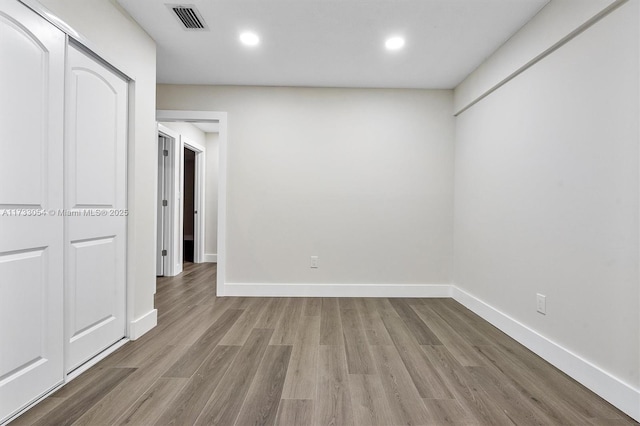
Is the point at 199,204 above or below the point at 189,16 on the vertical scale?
below

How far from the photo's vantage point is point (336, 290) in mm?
3842

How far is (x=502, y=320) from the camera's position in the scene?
9.14 feet

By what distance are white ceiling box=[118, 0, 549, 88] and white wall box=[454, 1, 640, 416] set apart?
20.4 inches

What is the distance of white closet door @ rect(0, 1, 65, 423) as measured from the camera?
1.52 meters

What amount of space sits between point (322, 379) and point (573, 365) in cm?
156

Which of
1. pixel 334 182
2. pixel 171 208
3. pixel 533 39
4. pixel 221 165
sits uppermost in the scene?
pixel 533 39

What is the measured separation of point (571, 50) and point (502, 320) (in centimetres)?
210

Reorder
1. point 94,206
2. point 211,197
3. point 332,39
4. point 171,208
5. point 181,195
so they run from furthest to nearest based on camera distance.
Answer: point 211,197
point 181,195
point 171,208
point 332,39
point 94,206

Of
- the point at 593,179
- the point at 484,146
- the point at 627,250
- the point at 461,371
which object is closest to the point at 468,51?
the point at 484,146

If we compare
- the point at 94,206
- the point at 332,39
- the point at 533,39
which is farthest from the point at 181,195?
the point at 533,39

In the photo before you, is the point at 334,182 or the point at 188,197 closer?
the point at 334,182

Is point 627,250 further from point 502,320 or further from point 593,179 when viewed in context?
point 502,320

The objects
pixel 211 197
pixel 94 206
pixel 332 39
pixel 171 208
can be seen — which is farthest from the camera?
pixel 211 197

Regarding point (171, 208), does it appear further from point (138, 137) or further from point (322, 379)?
point (322, 379)
